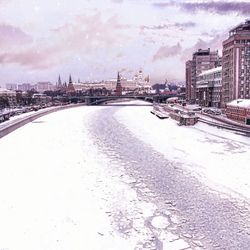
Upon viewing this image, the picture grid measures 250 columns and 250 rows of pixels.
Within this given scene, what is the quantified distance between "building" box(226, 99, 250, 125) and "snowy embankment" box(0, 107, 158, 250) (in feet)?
105

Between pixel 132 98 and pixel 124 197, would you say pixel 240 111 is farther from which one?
pixel 132 98

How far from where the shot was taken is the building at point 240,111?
5512cm

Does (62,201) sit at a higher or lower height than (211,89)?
lower

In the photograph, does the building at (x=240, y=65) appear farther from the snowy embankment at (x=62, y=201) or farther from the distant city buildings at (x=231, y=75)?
the snowy embankment at (x=62, y=201)

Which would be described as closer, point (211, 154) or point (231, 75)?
point (211, 154)

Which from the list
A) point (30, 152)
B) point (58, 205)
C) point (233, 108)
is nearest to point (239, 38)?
point (233, 108)

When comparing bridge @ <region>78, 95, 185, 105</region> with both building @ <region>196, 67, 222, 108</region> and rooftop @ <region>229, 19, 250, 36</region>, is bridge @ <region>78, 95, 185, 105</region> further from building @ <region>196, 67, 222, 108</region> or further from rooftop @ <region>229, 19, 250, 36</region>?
rooftop @ <region>229, 19, 250, 36</region>

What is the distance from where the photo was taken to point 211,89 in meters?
94.0

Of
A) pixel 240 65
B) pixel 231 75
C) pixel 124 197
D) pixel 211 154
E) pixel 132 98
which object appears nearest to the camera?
pixel 124 197

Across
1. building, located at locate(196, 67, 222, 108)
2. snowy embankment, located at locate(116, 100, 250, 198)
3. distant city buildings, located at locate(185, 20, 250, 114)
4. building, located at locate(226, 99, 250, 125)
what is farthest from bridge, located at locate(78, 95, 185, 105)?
snowy embankment, located at locate(116, 100, 250, 198)

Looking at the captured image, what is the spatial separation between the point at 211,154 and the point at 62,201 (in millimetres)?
15889

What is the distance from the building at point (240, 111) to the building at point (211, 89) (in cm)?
2539

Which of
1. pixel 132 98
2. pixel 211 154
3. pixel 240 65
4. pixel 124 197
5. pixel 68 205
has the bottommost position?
pixel 132 98

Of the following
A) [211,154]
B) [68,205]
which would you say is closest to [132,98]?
[211,154]
